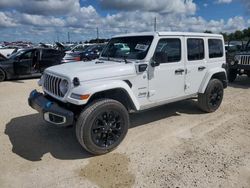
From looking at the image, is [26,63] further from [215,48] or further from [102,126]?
[102,126]

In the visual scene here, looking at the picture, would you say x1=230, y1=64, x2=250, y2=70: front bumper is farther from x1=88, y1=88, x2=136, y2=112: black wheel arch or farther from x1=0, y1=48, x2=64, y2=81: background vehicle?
x1=0, y1=48, x2=64, y2=81: background vehicle

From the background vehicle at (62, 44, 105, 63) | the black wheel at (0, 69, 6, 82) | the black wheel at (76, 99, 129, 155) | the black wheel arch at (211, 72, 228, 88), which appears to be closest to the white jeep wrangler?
the black wheel at (76, 99, 129, 155)

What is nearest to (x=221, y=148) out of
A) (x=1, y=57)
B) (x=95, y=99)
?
(x=95, y=99)

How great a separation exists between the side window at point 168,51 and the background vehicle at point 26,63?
8.26m

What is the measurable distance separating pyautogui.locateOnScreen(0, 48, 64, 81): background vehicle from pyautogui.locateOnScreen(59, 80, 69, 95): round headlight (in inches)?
317

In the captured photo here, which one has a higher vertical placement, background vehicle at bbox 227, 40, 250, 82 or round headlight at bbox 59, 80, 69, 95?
background vehicle at bbox 227, 40, 250, 82

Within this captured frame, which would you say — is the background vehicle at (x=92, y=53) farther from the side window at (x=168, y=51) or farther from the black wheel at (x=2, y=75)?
the side window at (x=168, y=51)

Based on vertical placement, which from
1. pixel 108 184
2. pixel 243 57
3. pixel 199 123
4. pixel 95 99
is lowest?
pixel 108 184

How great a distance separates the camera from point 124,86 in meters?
4.13

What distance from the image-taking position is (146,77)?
4.54 metres

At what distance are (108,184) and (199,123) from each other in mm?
2910

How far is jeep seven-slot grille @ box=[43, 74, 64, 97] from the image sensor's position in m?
4.10

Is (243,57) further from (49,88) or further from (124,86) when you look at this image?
(49,88)

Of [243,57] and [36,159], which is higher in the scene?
[243,57]
